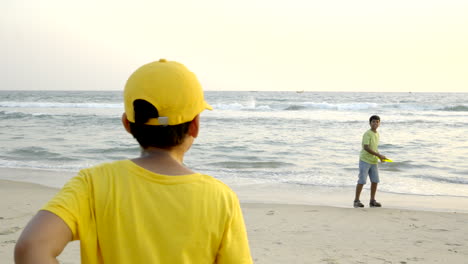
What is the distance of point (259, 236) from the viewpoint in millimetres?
5707

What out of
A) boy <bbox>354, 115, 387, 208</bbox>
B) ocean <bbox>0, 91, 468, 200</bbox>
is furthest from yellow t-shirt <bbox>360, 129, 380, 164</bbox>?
ocean <bbox>0, 91, 468, 200</bbox>

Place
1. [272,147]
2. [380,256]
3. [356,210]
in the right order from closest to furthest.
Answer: [380,256], [356,210], [272,147]

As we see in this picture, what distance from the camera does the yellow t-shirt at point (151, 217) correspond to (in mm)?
1186

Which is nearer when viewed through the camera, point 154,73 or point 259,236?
point 154,73

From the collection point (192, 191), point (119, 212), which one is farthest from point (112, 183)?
point (192, 191)

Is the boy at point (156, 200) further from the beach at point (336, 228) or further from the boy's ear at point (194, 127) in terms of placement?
the beach at point (336, 228)

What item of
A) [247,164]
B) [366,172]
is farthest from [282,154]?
[366,172]

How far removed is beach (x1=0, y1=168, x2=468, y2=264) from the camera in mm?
5023

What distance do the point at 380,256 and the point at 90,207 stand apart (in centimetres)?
453

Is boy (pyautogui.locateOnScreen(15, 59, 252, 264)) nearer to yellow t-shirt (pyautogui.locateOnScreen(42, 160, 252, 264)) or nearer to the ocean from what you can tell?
yellow t-shirt (pyautogui.locateOnScreen(42, 160, 252, 264))

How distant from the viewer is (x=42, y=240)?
3.44ft

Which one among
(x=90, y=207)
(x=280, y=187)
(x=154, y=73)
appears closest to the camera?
(x=90, y=207)

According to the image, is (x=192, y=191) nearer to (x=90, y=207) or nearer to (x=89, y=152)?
(x=90, y=207)

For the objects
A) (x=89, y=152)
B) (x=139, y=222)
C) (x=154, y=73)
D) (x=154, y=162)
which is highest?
(x=154, y=73)
